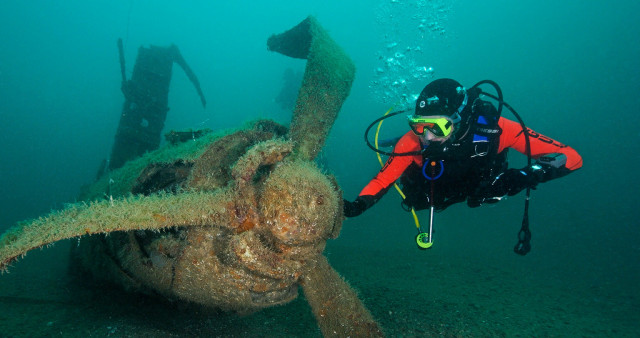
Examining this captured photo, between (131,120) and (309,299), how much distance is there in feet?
32.7

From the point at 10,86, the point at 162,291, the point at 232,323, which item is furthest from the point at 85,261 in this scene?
the point at 10,86

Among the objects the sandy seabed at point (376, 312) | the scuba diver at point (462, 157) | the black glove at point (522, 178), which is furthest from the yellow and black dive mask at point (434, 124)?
the sandy seabed at point (376, 312)

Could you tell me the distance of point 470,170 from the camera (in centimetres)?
468

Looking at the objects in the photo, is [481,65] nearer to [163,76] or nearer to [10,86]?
[163,76]

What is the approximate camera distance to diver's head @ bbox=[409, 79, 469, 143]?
14.0ft

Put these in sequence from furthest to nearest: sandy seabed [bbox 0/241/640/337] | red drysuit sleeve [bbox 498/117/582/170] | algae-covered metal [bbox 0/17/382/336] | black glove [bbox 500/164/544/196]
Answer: red drysuit sleeve [bbox 498/117/582/170], black glove [bbox 500/164/544/196], sandy seabed [bbox 0/241/640/337], algae-covered metal [bbox 0/17/382/336]

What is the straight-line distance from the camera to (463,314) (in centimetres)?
529

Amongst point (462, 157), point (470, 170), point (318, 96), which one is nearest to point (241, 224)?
point (318, 96)

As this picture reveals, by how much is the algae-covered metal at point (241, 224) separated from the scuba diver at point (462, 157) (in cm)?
131

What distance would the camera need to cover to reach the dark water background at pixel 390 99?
20484 millimetres

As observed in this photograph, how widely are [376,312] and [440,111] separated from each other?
137 inches

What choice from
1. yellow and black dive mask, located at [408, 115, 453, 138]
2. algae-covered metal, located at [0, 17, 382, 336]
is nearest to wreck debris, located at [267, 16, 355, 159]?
algae-covered metal, located at [0, 17, 382, 336]

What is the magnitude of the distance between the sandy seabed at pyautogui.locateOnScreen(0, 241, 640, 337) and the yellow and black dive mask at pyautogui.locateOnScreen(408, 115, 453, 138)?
9.70ft

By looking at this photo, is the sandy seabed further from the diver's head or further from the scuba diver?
the diver's head
